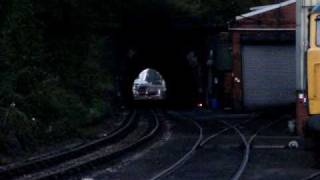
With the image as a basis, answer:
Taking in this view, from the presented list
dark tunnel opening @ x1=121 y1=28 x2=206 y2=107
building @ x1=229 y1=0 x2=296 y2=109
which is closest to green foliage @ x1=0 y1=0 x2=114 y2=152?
building @ x1=229 y1=0 x2=296 y2=109

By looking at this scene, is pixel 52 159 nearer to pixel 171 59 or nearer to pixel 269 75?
pixel 269 75

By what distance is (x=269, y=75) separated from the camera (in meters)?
44.0

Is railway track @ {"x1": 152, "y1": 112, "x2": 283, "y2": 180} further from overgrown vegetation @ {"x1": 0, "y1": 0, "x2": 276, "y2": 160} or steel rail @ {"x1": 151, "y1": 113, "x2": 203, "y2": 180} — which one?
overgrown vegetation @ {"x1": 0, "y1": 0, "x2": 276, "y2": 160}

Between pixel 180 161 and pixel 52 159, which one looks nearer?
pixel 52 159

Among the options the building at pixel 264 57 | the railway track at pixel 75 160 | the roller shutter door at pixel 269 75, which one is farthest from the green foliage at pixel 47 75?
the roller shutter door at pixel 269 75

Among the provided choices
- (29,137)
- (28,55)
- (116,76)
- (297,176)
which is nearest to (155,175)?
(297,176)

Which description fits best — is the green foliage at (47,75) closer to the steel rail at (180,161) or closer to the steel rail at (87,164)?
the steel rail at (87,164)

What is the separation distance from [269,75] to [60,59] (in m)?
14.3

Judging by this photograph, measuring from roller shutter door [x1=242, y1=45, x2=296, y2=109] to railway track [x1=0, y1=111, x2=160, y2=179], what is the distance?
1789cm

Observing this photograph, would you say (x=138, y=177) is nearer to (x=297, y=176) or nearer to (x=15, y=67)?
(x=297, y=176)

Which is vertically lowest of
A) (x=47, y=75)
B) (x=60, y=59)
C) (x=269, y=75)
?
(x=269, y=75)

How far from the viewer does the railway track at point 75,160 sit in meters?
15.8

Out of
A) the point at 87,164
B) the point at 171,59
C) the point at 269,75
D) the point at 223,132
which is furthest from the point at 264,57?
the point at 87,164

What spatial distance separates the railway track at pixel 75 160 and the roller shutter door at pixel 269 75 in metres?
17.9
